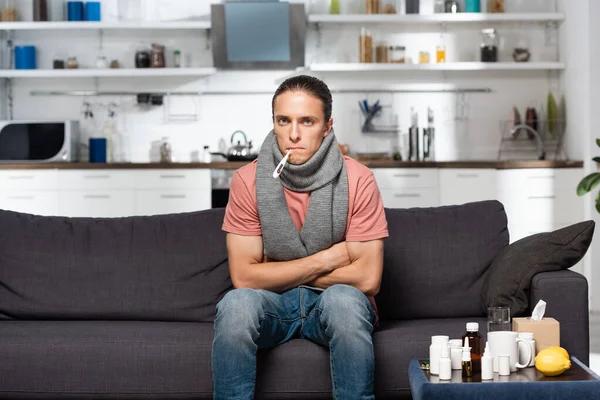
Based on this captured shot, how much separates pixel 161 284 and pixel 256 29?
3.88 metres

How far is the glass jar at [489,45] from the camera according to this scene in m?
6.98

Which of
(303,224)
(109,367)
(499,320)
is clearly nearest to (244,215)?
(303,224)

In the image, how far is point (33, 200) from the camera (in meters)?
6.51

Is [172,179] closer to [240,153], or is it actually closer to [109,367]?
[240,153]

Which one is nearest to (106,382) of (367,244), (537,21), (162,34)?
(367,244)

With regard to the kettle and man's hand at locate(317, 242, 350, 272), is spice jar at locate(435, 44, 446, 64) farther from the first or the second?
man's hand at locate(317, 242, 350, 272)

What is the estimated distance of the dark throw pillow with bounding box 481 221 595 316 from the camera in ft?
9.75

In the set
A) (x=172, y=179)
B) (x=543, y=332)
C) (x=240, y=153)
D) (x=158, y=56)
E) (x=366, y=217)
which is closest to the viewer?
(x=543, y=332)

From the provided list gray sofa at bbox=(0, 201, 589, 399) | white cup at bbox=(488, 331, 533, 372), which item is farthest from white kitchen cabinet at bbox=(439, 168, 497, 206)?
white cup at bbox=(488, 331, 533, 372)

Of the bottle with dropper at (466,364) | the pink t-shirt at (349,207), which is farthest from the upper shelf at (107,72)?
the bottle with dropper at (466,364)

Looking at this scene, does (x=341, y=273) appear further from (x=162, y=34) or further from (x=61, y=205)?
(x=162, y=34)

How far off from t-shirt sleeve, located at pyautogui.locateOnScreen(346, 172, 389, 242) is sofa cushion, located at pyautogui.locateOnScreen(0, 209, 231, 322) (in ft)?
2.23

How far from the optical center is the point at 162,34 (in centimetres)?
717

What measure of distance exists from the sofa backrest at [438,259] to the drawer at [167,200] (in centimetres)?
324
